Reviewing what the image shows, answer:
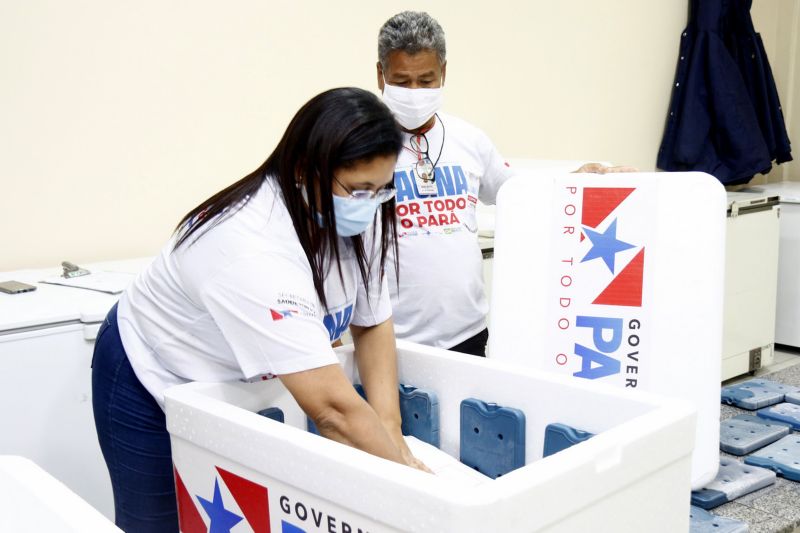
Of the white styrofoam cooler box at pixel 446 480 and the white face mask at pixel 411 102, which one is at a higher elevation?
the white face mask at pixel 411 102

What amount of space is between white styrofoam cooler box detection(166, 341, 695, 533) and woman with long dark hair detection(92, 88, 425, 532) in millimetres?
69

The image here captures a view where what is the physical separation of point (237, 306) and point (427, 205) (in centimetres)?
67

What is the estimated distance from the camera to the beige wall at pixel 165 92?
1.88 meters

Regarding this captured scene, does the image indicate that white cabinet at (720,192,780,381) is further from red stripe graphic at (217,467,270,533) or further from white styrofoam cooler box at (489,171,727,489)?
red stripe graphic at (217,467,270,533)

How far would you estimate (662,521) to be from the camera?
0.88 metres

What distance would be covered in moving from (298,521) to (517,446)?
0.33 metres

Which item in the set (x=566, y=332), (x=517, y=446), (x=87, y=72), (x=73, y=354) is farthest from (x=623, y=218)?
(x=87, y=72)

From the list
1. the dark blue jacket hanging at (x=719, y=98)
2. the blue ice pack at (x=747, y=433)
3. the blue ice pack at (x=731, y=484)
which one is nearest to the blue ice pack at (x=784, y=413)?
the blue ice pack at (x=747, y=433)

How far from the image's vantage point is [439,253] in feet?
5.03

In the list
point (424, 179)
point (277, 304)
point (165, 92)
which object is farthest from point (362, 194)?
point (165, 92)

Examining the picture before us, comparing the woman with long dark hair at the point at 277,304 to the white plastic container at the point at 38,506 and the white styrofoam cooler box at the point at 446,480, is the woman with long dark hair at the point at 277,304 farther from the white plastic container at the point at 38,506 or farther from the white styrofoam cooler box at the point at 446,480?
the white plastic container at the point at 38,506

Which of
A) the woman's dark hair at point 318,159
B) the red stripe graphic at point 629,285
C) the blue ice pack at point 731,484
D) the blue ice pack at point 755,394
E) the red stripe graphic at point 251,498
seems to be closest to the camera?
the red stripe graphic at point 251,498

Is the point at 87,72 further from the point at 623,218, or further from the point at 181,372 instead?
the point at 623,218

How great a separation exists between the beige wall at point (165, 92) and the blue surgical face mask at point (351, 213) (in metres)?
1.14
